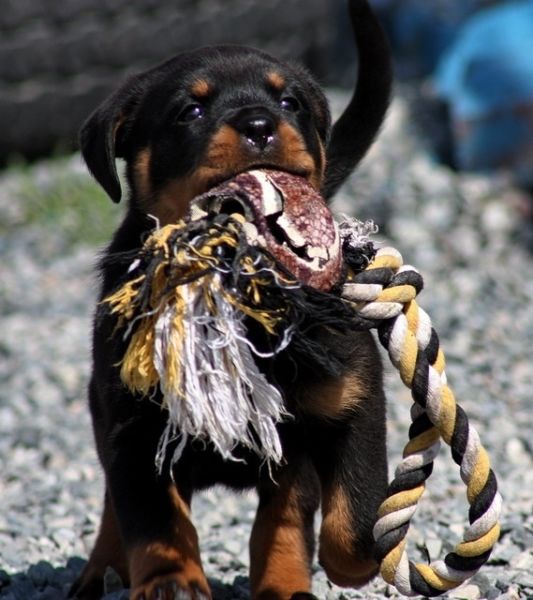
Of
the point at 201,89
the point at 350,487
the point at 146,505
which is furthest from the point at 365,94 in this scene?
the point at 146,505

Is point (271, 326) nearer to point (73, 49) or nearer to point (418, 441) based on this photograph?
point (418, 441)

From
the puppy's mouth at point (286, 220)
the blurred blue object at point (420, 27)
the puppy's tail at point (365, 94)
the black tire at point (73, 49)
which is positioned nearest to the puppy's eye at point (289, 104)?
the puppy's tail at point (365, 94)

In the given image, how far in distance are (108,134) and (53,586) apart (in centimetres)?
121

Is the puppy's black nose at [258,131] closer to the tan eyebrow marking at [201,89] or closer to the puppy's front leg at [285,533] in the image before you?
the tan eyebrow marking at [201,89]

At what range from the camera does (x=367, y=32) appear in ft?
12.0

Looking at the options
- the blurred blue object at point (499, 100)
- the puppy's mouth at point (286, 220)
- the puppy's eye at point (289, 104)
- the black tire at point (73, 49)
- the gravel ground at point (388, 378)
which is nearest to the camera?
the puppy's mouth at point (286, 220)

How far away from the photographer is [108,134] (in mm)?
3189

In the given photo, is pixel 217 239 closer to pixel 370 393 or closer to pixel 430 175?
pixel 370 393

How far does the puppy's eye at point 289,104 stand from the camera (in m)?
3.23

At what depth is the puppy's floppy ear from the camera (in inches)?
123

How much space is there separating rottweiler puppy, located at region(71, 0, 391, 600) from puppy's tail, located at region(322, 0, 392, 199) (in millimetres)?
188

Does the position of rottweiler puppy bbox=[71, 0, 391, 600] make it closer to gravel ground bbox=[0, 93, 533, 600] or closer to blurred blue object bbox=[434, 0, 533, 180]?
gravel ground bbox=[0, 93, 533, 600]

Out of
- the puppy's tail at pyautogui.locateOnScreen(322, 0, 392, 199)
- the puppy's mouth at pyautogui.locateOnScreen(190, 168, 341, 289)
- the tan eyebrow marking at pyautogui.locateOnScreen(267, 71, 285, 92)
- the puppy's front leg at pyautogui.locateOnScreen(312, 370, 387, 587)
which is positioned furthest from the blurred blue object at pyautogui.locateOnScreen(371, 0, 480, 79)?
the puppy's mouth at pyautogui.locateOnScreen(190, 168, 341, 289)

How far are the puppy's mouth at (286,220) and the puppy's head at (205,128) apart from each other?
0.16 meters
